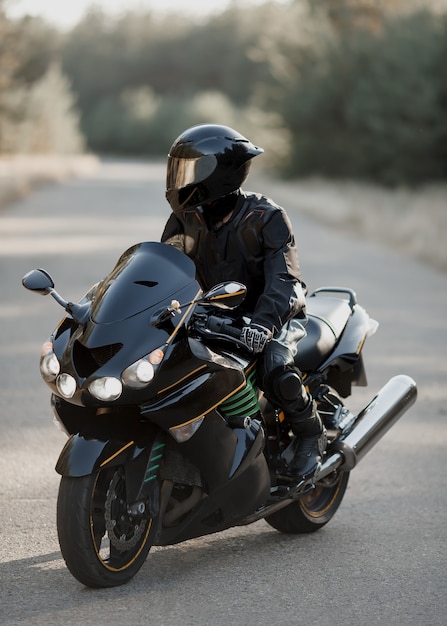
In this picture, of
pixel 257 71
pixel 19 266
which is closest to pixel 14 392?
pixel 19 266

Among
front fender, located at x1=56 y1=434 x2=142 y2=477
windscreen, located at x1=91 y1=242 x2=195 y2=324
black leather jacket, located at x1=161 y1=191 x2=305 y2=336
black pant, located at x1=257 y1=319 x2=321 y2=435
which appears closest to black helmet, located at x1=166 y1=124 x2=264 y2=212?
black leather jacket, located at x1=161 y1=191 x2=305 y2=336

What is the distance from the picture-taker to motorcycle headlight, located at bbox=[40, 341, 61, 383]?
13.5 feet

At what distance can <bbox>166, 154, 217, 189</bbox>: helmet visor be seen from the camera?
4.53m

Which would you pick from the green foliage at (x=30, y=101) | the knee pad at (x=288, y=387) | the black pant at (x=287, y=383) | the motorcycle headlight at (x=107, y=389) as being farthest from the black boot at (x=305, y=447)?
the green foliage at (x=30, y=101)

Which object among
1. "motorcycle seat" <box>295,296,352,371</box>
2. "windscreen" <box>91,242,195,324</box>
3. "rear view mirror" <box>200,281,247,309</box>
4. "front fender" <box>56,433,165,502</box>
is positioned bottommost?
"front fender" <box>56,433,165,502</box>

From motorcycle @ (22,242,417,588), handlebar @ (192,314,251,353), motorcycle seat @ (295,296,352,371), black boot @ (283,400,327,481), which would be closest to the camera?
motorcycle @ (22,242,417,588)

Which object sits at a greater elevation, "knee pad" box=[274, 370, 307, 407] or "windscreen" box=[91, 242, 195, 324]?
"windscreen" box=[91, 242, 195, 324]

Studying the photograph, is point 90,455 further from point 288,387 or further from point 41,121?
point 41,121

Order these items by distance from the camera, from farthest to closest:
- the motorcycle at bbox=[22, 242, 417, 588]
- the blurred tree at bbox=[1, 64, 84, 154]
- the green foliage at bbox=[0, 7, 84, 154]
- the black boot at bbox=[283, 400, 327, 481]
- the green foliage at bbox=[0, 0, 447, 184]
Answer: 1. the blurred tree at bbox=[1, 64, 84, 154]
2. the green foliage at bbox=[0, 7, 84, 154]
3. the green foliage at bbox=[0, 0, 447, 184]
4. the black boot at bbox=[283, 400, 327, 481]
5. the motorcycle at bbox=[22, 242, 417, 588]

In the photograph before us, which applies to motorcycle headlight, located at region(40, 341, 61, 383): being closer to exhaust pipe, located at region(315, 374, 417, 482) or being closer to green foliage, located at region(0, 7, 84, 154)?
exhaust pipe, located at region(315, 374, 417, 482)

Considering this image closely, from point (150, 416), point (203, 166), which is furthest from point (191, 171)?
point (150, 416)

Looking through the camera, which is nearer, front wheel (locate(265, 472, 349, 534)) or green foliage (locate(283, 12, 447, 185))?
front wheel (locate(265, 472, 349, 534))

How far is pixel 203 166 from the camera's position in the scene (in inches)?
178

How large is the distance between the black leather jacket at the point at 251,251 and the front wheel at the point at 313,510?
0.95 metres
